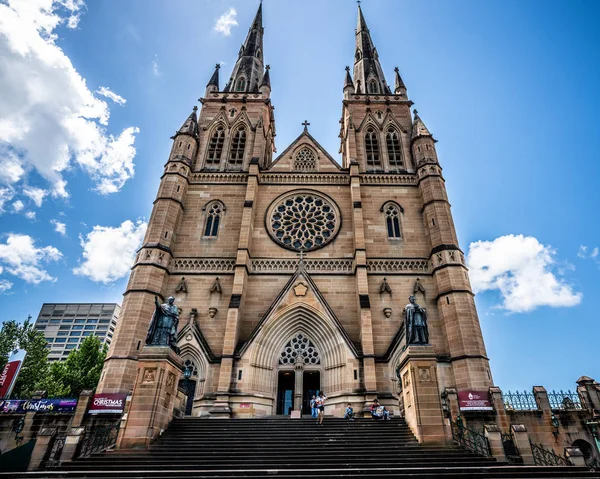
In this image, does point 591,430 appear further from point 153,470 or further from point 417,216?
point 153,470

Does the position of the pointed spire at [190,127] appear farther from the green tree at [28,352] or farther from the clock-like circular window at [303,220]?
the green tree at [28,352]

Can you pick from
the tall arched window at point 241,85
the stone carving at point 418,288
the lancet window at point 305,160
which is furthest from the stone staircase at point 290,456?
the tall arched window at point 241,85

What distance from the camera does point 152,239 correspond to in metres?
19.6

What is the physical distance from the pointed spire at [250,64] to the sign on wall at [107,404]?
79.1ft

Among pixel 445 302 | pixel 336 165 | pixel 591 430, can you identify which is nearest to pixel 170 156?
pixel 336 165

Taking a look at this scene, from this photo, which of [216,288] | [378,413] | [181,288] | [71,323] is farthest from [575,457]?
[71,323]

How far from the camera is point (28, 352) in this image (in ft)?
94.2

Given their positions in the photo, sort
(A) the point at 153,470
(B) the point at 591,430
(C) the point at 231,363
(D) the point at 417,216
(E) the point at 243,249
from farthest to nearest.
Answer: (D) the point at 417,216 → (E) the point at 243,249 → (C) the point at 231,363 → (B) the point at 591,430 → (A) the point at 153,470

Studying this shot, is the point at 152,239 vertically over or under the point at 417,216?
under

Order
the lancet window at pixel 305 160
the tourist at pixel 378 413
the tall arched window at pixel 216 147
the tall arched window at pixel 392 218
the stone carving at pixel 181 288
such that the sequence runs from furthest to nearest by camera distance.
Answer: the tall arched window at pixel 216 147 → the lancet window at pixel 305 160 → the tall arched window at pixel 392 218 → the stone carving at pixel 181 288 → the tourist at pixel 378 413

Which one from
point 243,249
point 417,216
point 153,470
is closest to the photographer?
point 153,470

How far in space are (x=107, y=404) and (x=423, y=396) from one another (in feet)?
42.4

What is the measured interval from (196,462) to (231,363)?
766cm

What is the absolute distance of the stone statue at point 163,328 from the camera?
1153 cm
